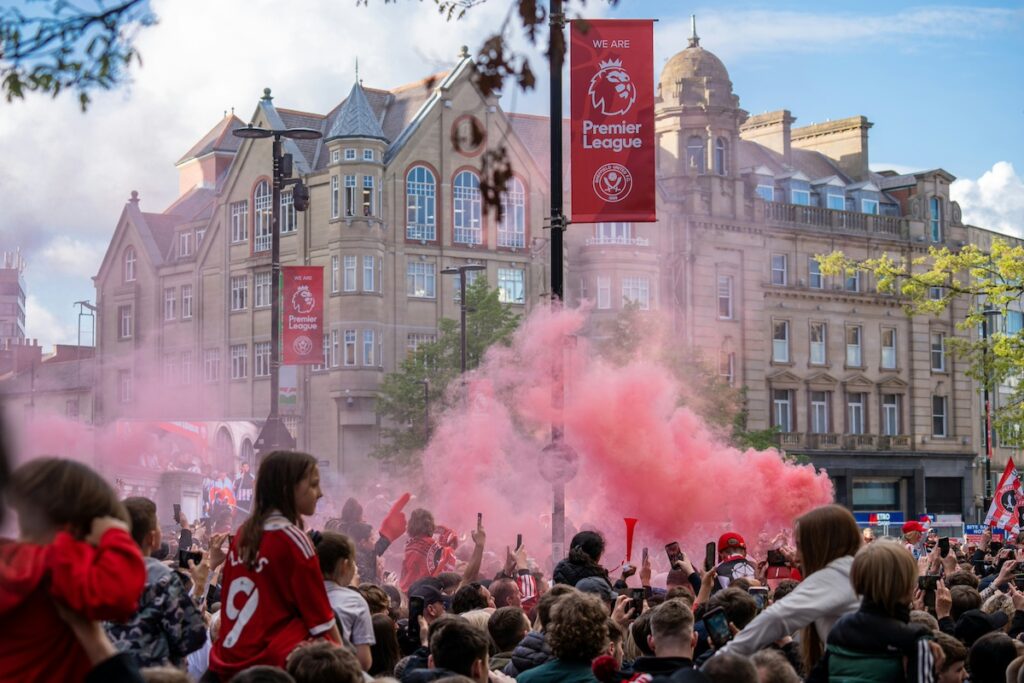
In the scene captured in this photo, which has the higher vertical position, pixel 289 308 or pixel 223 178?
pixel 223 178

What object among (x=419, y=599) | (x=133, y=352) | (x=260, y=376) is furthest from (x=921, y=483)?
(x=419, y=599)

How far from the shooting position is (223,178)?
204 feet

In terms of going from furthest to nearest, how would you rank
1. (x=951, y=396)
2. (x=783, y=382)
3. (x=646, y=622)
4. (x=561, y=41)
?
(x=951, y=396), (x=783, y=382), (x=646, y=622), (x=561, y=41)

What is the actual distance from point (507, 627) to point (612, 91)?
27.7ft

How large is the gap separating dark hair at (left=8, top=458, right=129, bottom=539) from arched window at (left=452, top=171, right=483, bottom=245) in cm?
5461

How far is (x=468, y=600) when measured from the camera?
9336mm

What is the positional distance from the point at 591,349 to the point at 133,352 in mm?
22040

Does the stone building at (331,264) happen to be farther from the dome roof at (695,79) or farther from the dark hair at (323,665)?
the dark hair at (323,665)

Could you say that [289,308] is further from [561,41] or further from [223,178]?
[223,178]

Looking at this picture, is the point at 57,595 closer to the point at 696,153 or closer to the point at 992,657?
the point at 992,657

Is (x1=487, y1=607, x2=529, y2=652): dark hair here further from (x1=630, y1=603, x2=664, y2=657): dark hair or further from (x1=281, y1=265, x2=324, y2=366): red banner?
(x1=281, y1=265, x2=324, y2=366): red banner

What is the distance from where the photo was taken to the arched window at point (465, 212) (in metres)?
59.1

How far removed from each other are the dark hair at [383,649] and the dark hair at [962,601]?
14.2 feet

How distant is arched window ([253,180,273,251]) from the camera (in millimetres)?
58750
